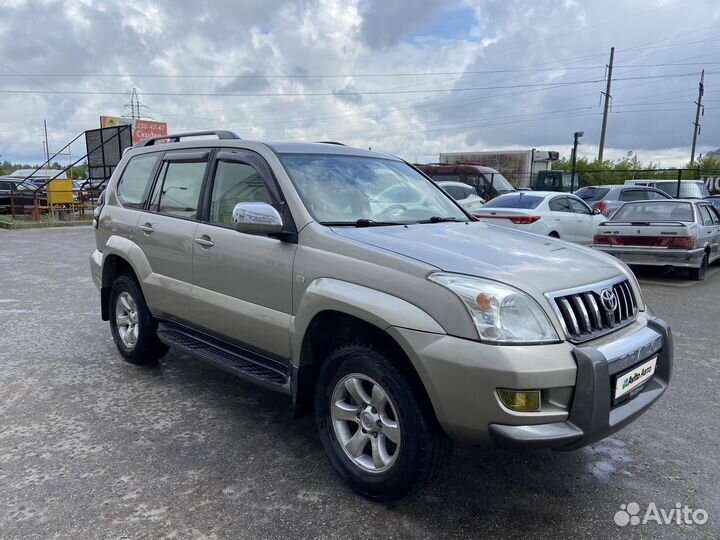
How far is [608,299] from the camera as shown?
280 centimetres

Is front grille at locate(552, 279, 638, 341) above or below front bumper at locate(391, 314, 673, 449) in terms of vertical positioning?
above

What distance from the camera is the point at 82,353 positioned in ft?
17.0

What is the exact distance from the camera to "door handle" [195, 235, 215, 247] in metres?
3.76

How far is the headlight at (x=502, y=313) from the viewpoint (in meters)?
2.40

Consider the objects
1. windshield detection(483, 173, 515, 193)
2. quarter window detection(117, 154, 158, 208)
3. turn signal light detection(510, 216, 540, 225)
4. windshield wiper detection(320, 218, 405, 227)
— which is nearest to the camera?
windshield wiper detection(320, 218, 405, 227)

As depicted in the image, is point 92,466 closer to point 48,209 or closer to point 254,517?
point 254,517

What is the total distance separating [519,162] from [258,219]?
3206cm

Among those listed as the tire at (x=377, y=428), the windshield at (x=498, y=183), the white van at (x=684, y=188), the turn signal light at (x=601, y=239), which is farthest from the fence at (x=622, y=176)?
the tire at (x=377, y=428)

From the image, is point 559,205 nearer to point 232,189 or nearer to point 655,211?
point 655,211

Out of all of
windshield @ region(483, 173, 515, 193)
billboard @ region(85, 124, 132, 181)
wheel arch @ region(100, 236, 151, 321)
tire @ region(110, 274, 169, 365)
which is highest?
billboard @ region(85, 124, 132, 181)

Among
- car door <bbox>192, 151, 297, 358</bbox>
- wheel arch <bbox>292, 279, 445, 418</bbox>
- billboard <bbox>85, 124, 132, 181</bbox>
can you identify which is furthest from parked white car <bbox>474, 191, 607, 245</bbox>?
billboard <bbox>85, 124, 132, 181</bbox>

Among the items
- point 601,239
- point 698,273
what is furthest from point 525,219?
point 698,273

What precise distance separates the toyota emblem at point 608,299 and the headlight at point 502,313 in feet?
1.60

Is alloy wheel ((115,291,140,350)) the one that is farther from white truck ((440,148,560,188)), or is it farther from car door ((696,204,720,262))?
white truck ((440,148,560,188))
